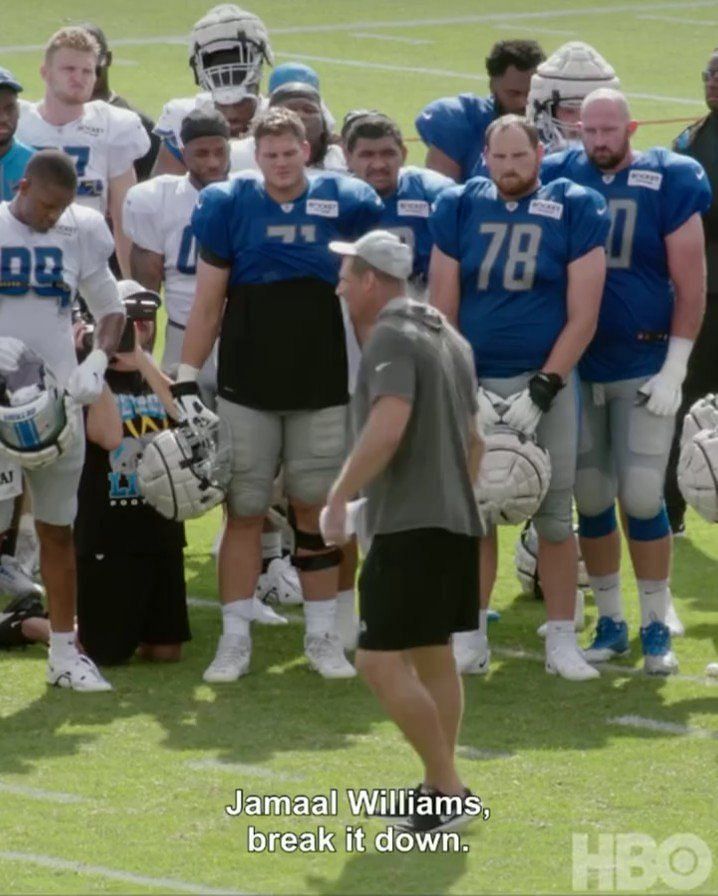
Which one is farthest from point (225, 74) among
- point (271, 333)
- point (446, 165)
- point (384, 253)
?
point (384, 253)

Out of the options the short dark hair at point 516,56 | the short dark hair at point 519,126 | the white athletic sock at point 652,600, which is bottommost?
the white athletic sock at point 652,600

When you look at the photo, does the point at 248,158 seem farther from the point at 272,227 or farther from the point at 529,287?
the point at 529,287

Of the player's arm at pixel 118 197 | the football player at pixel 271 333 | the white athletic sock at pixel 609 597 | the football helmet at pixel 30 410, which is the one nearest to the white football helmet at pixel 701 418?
the white athletic sock at pixel 609 597

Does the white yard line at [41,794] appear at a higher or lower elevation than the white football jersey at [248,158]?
lower

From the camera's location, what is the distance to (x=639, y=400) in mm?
8383

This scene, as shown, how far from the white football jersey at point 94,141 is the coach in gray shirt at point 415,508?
3415 mm

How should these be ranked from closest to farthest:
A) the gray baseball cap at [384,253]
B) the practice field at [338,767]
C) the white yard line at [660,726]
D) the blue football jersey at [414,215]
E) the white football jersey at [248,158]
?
1. the practice field at [338,767]
2. the gray baseball cap at [384,253]
3. the white yard line at [660,726]
4. the blue football jersey at [414,215]
5. the white football jersey at [248,158]

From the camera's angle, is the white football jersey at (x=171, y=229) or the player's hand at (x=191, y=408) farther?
the white football jersey at (x=171, y=229)

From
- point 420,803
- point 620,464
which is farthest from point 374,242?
point 620,464

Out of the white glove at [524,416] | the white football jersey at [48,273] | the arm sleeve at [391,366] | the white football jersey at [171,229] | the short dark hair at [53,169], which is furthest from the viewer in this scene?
the white football jersey at [171,229]

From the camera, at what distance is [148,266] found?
911 cm

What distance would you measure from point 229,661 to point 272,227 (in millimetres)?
1466

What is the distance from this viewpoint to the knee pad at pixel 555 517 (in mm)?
8375

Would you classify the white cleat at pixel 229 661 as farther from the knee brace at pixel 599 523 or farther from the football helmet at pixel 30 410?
the knee brace at pixel 599 523
